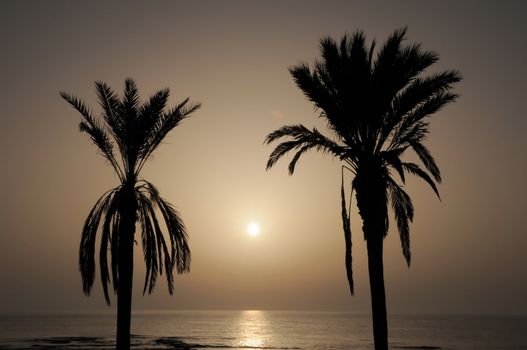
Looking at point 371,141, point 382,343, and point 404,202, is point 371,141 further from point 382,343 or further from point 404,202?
point 382,343

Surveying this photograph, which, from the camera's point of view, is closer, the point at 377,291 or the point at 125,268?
the point at 377,291

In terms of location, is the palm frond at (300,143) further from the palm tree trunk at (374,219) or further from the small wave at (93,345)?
the small wave at (93,345)

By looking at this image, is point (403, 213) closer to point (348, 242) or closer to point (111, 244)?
point (348, 242)

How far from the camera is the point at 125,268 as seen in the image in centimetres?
1775

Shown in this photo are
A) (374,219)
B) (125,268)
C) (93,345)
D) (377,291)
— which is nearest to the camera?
(377,291)

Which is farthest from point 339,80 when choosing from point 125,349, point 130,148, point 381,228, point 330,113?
point 125,349

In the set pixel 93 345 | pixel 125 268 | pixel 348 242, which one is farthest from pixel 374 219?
pixel 93 345

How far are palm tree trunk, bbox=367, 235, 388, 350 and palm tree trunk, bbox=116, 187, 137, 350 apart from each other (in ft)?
26.0

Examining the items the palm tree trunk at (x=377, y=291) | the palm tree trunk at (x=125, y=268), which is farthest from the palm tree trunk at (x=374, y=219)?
the palm tree trunk at (x=125, y=268)

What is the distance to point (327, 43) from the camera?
61.1 ft

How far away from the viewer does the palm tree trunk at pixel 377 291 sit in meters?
16.2

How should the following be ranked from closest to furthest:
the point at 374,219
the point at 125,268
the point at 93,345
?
the point at 374,219 → the point at 125,268 → the point at 93,345

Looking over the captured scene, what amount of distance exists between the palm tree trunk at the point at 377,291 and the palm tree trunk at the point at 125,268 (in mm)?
7921

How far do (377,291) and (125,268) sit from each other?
8343 millimetres
